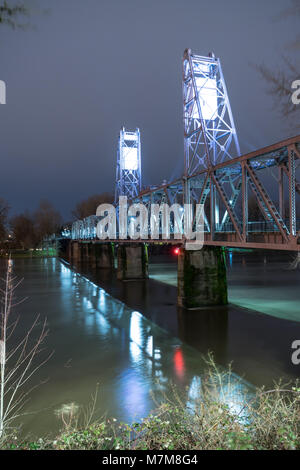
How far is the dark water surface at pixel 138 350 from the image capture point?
36.4ft

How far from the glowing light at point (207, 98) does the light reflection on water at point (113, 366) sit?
16259 millimetres

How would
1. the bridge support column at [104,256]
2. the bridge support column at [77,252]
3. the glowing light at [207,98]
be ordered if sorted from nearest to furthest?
the glowing light at [207,98] < the bridge support column at [104,256] < the bridge support column at [77,252]

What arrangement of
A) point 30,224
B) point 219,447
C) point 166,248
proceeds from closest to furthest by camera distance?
point 219,447 → point 166,248 → point 30,224

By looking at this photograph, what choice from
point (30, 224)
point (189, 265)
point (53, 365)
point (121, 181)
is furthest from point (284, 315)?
point (30, 224)

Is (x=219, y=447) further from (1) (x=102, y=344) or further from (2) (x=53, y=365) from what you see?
(1) (x=102, y=344)

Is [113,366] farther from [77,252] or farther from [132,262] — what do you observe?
[77,252]

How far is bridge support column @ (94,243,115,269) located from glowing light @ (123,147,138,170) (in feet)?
61.0

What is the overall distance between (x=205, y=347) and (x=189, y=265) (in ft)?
24.6

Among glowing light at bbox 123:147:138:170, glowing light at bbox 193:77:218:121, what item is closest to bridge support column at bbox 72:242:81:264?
glowing light at bbox 123:147:138:170

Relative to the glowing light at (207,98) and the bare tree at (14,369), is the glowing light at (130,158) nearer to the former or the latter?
the glowing light at (207,98)

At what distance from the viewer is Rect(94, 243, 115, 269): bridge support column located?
2453 inches

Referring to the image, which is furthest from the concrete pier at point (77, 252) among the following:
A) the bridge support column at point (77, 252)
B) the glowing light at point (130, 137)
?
the glowing light at point (130, 137)

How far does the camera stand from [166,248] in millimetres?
100750
